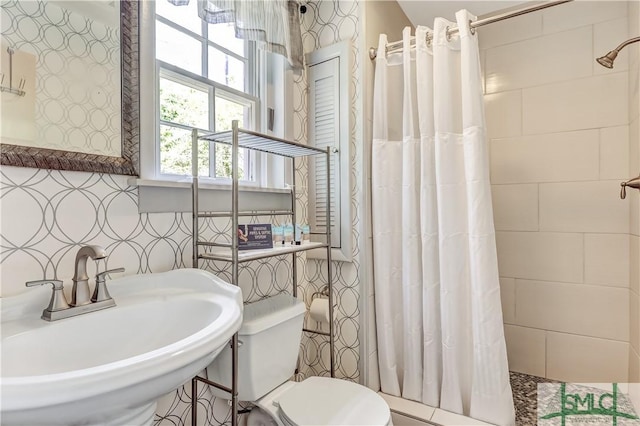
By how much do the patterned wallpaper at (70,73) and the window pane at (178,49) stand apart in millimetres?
207

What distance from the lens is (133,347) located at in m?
0.88

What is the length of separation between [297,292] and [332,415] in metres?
0.65

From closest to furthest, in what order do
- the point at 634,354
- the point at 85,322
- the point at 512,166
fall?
the point at 85,322 → the point at 634,354 → the point at 512,166

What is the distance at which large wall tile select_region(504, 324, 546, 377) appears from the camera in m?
1.96

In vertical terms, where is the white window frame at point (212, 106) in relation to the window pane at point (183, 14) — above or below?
below

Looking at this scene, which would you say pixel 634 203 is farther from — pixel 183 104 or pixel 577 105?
pixel 183 104

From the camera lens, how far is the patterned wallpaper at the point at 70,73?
2.84ft

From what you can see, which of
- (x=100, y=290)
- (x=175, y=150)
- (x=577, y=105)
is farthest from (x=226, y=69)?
(x=577, y=105)

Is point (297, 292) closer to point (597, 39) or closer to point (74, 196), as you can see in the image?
point (74, 196)

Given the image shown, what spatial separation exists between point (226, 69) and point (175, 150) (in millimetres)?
478

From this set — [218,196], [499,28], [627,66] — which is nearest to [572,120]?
[627,66]

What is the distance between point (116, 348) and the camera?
86 centimetres

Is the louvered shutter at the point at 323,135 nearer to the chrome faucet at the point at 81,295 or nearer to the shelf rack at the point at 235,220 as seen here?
the shelf rack at the point at 235,220

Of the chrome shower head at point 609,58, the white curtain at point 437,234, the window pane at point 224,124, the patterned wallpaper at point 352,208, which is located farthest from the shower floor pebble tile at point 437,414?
the chrome shower head at point 609,58
